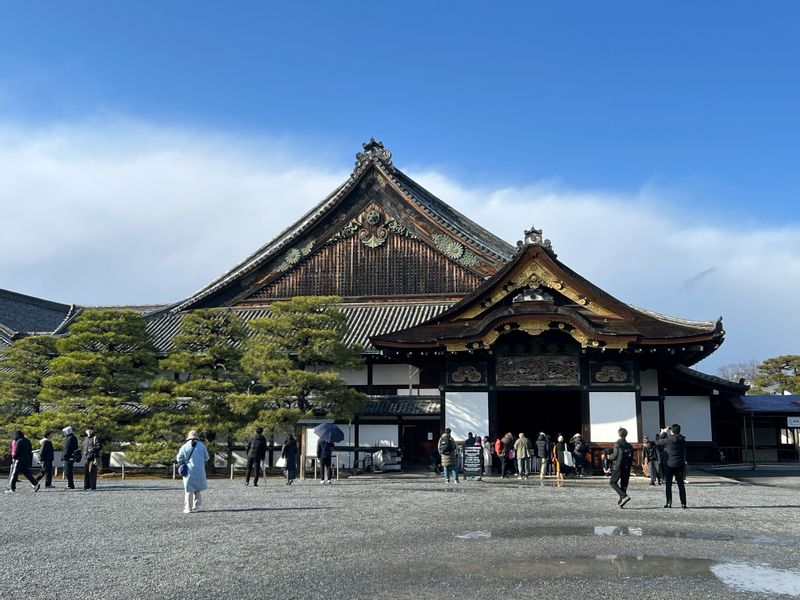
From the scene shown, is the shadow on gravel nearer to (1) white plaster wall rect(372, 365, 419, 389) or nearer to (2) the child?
(2) the child

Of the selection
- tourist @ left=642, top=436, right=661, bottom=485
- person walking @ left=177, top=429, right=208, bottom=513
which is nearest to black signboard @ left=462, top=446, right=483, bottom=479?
tourist @ left=642, top=436, right=661, bottom=485

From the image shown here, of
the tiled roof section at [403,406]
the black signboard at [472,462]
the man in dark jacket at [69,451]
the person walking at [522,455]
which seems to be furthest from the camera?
the tiled roof section at [403,406]

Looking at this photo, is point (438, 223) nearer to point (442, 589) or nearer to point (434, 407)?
point (434, 407)

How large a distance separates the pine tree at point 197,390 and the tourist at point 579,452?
10.7m

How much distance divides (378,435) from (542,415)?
742 centimetres

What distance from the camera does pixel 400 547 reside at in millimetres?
9719

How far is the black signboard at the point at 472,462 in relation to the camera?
21.4 metres

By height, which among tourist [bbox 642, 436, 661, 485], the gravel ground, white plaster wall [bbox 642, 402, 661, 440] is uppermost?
white plaster wall [bbox 642, 402, 661, 440]

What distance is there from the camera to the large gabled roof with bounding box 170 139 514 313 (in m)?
32.4

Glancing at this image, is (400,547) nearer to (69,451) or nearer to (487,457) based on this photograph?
(69,451)

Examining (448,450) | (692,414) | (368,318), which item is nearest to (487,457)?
(448,450)

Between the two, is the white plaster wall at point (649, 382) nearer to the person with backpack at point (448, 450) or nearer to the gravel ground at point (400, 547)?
the gravel ground at point (400, 547)

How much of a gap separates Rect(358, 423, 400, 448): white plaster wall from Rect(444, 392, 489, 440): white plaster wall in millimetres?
3254

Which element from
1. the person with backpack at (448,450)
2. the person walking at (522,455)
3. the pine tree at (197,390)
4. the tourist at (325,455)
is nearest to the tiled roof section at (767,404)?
the person walking at (522,455)
